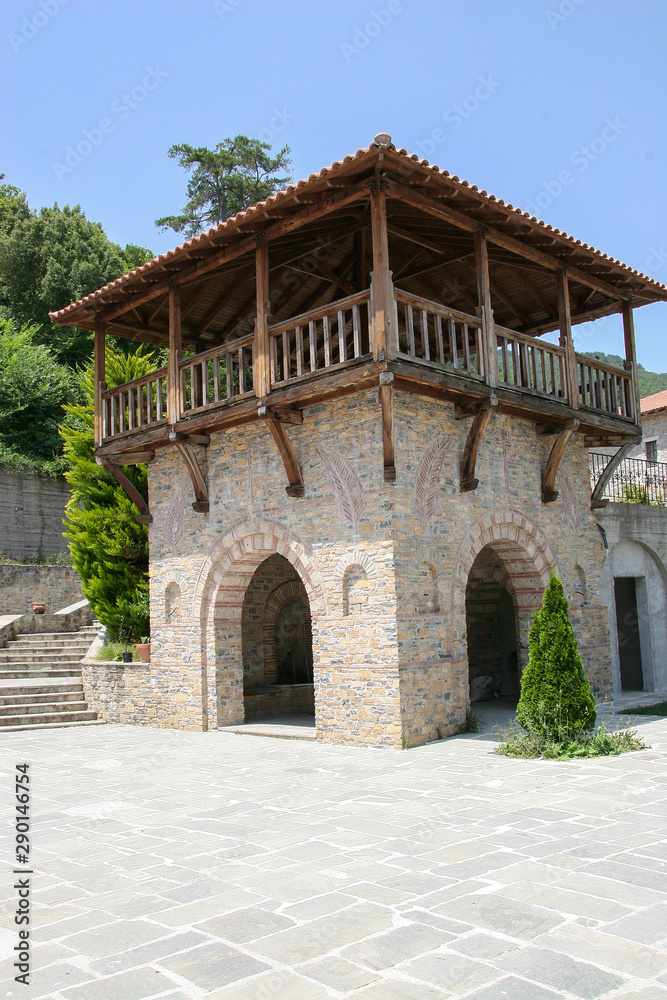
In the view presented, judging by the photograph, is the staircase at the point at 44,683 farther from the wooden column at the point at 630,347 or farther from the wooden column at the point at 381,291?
the wooden column at the point at 630,347

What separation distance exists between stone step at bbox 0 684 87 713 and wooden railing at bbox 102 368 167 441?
4.42 m

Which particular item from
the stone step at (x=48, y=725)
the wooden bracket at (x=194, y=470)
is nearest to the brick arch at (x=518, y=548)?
the wooden bracket at (x=194, y=470)

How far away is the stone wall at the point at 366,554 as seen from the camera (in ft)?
30.8

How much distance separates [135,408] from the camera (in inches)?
558

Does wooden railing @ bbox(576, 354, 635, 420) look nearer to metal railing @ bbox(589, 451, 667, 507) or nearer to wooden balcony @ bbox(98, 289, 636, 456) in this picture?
wooden balcony @ bbox(98, 289, 636, 456)

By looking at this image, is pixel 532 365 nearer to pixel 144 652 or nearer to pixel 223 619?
pixel 223 619

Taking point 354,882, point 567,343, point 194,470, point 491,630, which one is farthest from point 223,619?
point 354,882

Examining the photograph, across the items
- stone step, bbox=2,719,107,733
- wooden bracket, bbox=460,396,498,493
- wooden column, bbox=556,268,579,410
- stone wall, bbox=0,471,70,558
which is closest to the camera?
wooden bracket, bbox=460,396,498,493

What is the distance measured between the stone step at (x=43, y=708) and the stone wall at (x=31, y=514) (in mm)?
7599

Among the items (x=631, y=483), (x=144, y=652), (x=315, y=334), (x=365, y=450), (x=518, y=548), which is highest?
(x=315, y=334)

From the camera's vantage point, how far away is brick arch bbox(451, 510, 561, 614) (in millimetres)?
10523

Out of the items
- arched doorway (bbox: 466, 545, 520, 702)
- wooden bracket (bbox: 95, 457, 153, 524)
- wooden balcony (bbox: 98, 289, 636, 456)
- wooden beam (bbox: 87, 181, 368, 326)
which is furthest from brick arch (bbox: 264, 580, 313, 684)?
wooden beam (bbox: 87, 181, 368, 326)

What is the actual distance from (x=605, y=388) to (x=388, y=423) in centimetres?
488

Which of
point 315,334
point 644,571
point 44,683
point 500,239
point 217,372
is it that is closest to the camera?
point 315,334
